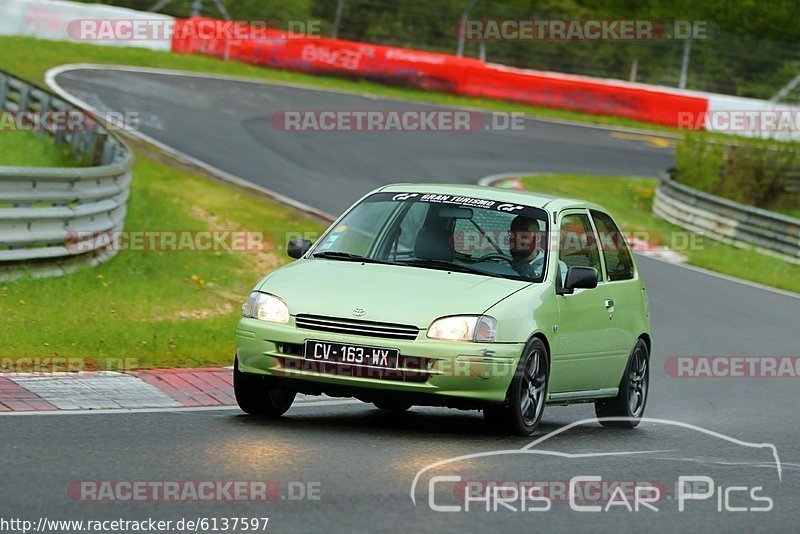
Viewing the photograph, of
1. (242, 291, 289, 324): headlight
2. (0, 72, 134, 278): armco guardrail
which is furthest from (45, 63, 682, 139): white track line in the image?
(242, 291, 289, 324): headlight

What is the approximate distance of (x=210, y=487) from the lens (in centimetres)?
690

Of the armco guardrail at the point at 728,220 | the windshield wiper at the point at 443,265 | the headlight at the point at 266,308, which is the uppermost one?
the windshield wiper at the point at 443,265

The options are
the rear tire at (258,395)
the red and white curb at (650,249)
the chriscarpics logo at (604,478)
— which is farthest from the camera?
the red and white curb at (650,249)

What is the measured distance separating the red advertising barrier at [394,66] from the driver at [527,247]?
2890cm

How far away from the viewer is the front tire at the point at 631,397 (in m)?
11.0

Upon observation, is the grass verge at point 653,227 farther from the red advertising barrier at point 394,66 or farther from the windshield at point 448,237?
the windshield at point 448,237

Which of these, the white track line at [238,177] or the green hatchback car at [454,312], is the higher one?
the green hatchback car at [454,312]

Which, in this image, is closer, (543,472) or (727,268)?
(543,472)

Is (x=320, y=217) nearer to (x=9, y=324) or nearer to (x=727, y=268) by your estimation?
(x=727, y=268)

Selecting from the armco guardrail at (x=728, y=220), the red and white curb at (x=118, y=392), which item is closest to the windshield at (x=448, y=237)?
the red and white curb at (x=118, y=392)

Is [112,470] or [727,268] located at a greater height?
[112,470]

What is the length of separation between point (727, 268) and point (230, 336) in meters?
12.0

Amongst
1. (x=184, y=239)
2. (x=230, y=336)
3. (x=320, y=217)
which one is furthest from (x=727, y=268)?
(x=230, y=336)

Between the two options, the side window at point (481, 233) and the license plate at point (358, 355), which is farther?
the side window at point (481, 233)
